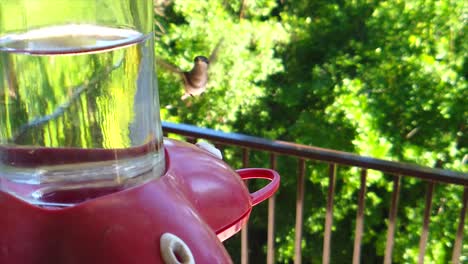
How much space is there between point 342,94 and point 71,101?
4.03 m

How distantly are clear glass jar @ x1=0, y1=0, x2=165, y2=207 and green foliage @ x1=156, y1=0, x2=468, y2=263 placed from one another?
3.07 m

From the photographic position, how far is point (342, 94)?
434 centimetres

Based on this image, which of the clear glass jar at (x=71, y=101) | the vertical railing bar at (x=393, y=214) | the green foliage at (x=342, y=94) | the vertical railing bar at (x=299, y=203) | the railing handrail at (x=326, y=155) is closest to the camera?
the clear glass jar at (x=71, y=101)

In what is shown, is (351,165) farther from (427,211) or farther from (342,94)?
(342,94)

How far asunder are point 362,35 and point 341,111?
1131mm

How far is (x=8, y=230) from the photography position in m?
0.36

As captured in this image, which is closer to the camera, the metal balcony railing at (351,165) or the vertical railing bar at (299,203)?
the metal balcony railing at (351,165)

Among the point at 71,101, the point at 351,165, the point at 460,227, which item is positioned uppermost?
the point at 71,101

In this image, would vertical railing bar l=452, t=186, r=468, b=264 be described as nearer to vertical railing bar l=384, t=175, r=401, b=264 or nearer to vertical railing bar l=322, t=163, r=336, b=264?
vertical railing bar l=384, t=175, r=401, b=264

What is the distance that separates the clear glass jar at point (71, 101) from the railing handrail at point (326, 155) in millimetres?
1208

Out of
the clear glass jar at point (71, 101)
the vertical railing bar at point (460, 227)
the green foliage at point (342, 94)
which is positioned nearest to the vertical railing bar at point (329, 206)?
the vertical railing bar at point (460, 227)

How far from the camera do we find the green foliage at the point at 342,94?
13.3 ft

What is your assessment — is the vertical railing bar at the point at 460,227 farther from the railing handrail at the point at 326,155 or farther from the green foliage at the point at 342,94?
the green foliage at the point at 342,94

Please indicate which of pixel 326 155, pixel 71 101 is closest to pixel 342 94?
pixel 326 155
